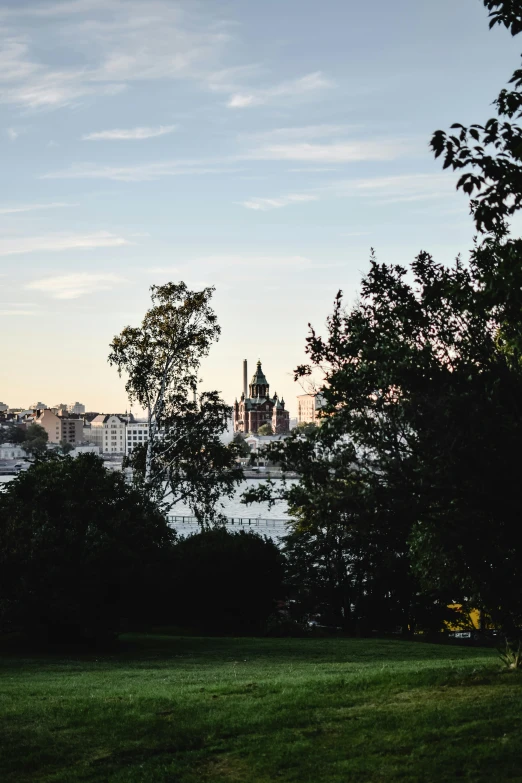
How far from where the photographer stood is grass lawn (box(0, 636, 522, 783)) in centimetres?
712

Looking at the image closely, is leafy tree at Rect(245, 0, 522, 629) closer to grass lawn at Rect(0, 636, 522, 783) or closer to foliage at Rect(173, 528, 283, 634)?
grass lawn at Rect(0, 636, 522, 783)

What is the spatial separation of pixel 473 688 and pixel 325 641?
14614mm

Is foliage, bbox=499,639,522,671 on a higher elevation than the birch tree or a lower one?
lower

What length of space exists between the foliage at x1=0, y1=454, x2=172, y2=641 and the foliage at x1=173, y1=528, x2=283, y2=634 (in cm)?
893

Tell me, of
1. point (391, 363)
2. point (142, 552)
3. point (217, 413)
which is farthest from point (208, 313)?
point (391, 363)

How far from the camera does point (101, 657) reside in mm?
19328

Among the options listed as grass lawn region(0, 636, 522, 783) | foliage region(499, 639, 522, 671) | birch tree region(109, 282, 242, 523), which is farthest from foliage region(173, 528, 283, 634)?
foliage region(499, 639, 522, 671)

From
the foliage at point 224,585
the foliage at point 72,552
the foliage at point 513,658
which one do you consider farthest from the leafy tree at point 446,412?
the foliage at point 224,585

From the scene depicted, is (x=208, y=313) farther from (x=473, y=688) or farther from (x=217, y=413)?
(x=473, y=688)

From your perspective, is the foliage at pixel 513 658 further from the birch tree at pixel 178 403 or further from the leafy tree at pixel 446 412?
the birch tree at pixel 178 403

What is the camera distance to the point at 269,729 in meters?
8.50

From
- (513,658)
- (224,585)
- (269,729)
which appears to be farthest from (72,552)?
(269,729)

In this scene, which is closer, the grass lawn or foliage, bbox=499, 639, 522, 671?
Answer: the grass lawn

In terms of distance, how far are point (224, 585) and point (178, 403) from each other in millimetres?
6935
